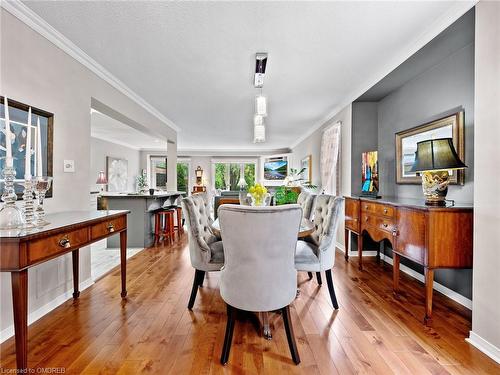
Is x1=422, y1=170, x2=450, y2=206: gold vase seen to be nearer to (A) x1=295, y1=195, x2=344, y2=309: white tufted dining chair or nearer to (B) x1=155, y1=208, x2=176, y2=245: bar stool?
(A) x1=295, y1=195, x2=344, y2=309: white tufted dining chair

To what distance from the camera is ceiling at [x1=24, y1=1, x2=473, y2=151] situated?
190cm

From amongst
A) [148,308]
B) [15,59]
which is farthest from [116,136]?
[148,308]

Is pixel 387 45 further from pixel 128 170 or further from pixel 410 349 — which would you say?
pixel 128 170

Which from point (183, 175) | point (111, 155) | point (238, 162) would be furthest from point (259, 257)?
point (183, 175)

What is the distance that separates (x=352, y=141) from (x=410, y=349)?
9.31ft

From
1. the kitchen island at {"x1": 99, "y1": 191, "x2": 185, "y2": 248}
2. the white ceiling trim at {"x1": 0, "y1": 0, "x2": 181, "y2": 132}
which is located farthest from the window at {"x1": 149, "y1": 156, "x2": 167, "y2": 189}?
the white ceiling trim at {"x1": 0, "y1": 0, "x2": 181, "y2": 132}

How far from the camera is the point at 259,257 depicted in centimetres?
146

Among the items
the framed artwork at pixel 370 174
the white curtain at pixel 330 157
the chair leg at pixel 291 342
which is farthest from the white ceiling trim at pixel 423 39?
the chair leg at pixel 291 342

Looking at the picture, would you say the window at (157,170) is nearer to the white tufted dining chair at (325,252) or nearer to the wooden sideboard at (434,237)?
the white tufted dining chair at (325,252)

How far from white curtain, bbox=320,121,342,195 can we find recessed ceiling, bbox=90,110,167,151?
354cm

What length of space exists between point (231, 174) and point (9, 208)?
28.6 feet

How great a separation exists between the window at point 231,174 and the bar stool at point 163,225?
204 inches

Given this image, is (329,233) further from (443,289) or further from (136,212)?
(136,212)

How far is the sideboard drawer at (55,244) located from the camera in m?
1.40
